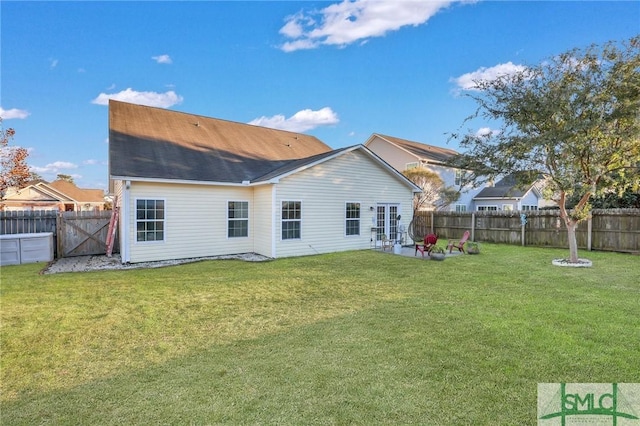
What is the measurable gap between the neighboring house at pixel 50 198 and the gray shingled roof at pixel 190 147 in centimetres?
1942

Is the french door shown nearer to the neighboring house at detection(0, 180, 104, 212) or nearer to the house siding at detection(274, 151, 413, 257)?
the house siding at detection(274, 151, 413, 257)

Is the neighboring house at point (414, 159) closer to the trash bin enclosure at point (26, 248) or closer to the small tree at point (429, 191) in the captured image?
the small tree at point (429, 191)

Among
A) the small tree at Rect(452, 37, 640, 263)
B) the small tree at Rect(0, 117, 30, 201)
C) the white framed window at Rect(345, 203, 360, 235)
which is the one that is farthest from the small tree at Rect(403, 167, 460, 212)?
the small tree at Rect(0, 117, 30, 201)

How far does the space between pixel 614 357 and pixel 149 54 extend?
18.8 metres

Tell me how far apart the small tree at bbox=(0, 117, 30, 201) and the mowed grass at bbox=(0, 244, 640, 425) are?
1277cm

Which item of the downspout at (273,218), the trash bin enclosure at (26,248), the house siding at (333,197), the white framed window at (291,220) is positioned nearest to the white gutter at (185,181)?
the downspout at (273,218)

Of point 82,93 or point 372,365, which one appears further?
point 82,93

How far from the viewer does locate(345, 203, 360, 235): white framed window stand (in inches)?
529

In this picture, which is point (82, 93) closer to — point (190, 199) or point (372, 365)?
point (190, 199)

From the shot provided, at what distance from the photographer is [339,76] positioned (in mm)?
18531

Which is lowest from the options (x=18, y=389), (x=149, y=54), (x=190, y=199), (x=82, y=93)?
(x=18, y=389)

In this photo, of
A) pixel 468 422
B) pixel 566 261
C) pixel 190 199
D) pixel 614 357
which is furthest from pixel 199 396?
pixel 566 261

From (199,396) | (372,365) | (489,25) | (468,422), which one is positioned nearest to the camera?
(468,422)

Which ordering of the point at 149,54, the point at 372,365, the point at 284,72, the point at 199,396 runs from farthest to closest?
1. the point at 284,72
2. the point at 149,54
3. the point at 372,365
4. the point at 199,396
